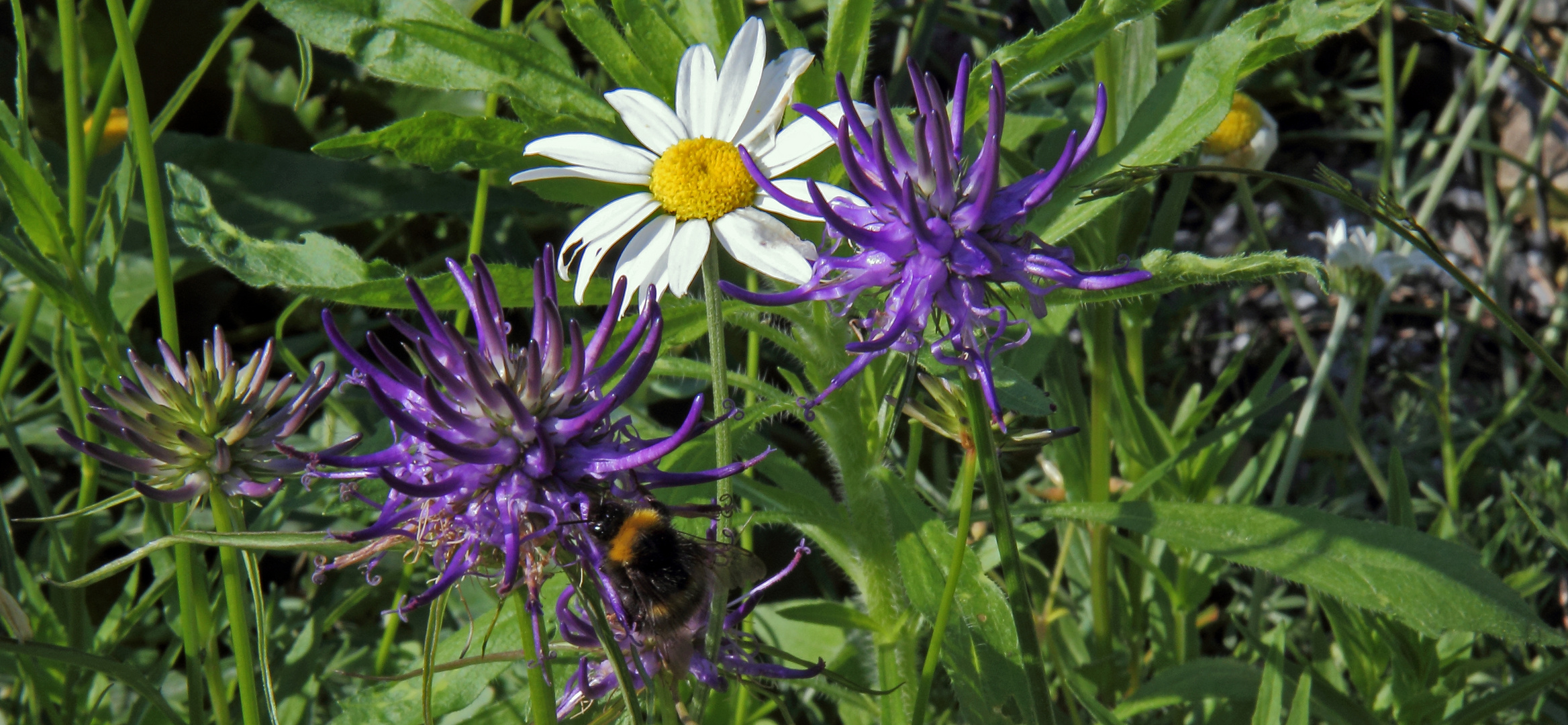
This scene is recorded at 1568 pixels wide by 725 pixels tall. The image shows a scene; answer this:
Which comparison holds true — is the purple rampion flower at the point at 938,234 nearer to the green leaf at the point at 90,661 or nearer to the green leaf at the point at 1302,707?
the green leaf at the point at 1302,707

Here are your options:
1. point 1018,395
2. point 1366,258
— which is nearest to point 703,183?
point 1018,395

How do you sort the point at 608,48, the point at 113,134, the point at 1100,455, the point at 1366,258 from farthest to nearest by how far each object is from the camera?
the point at 113,134, the point at 1366,258, the point at 1100,455, the point at 608,48

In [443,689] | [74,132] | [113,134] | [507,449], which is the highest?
[113,134]

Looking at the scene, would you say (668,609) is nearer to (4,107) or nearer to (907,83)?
(4,107)

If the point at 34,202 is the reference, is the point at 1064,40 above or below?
below

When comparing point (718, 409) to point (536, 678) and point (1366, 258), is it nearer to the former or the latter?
point (536, 678)

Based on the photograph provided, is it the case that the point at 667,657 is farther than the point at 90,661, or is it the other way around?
the point at 90,661

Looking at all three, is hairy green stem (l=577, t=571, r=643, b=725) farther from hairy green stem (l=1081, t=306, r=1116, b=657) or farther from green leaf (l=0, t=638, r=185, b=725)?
hairy green stem (l=1081, t=306, r=1116, b=657)
